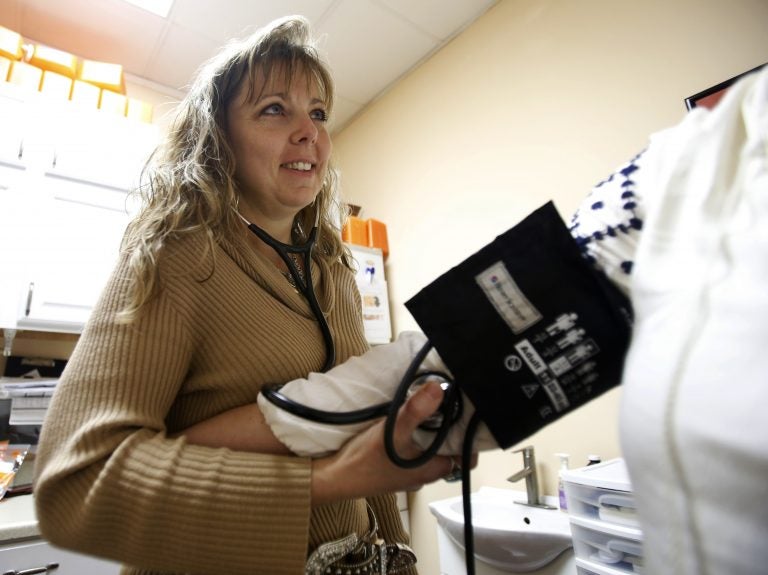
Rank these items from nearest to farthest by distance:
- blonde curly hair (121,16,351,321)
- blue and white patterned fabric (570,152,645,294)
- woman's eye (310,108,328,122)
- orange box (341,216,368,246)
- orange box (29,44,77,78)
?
blue and white patterned fabric (570,152,645,294) < blonde curly hair (121,16,351,321) < woman's eye (310,108,328,122) < orange box (29,44,77,78) < orange box (341,216,368,246)

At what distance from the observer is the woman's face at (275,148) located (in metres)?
0.76

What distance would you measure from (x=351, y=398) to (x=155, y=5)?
91.8 inches

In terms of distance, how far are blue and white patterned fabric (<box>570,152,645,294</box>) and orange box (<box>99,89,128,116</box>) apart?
7.42 feet

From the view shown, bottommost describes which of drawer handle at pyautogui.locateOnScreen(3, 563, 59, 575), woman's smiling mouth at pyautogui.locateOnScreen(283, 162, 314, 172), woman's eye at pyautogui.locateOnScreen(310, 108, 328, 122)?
drawer handle at pyautogui.locateOnScreen(3, 563, 59, 575)

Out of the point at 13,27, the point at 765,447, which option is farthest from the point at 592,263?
the point at 13,27

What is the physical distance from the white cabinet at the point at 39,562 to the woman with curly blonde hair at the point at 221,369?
96 cm

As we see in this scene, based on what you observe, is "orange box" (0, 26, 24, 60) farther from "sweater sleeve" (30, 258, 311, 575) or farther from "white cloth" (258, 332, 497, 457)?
"white cloth" (258, 332, 497, 457)

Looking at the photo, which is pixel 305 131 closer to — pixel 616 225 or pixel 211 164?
pixel 211 164

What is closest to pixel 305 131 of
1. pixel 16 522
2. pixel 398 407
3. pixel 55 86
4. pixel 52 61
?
pixel 398 407

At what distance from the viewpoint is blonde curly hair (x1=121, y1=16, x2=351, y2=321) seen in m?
0.61

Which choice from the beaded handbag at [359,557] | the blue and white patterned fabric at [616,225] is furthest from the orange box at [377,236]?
the blue and white patterned fabric at [616,225]

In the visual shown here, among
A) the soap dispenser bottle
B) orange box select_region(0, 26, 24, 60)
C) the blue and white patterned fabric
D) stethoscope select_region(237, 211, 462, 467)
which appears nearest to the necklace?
stethoscope select_region(237, 211, 462, 467)

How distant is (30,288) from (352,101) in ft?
6.47

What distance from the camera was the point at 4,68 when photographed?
1.77 metres
